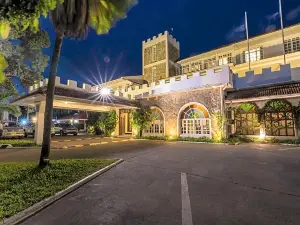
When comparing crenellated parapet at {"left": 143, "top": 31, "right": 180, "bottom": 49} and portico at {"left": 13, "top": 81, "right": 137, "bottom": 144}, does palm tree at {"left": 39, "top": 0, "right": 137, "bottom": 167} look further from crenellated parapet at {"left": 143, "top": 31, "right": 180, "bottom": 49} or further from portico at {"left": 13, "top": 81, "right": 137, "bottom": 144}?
crenellated parapet at {"left": 143, "top": 31, "right": 180, "bottom": 49}

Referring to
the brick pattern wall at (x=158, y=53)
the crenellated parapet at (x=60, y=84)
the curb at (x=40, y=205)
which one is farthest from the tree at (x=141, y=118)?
the curb at (x=40, y=205)

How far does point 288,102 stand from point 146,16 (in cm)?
9821

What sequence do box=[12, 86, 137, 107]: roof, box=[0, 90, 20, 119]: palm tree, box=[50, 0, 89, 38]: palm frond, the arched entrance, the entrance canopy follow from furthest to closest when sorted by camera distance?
the arched entrance → box=[0, 90, 20, 119]: palm tree → the entrance canopy → box=[12, 86, 137, 107]: roof → box=[50, 0, 89, 38]: palm frond

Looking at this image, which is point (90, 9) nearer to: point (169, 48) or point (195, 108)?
point (195, 108)

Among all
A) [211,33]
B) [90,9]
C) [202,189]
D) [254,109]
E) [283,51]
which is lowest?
[202,189]

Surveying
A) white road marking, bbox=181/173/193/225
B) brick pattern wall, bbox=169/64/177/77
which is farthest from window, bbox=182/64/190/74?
white road marking, bbox=181/173/193/225

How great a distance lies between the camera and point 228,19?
69.1 metres

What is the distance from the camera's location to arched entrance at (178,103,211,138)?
585 inches

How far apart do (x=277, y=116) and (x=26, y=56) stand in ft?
73.5

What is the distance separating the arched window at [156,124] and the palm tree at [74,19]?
38.8 feet

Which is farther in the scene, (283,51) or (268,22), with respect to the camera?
(268,22)

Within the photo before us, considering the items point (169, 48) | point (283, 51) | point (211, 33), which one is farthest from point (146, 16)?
point (283, 51)

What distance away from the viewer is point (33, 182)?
174 inches

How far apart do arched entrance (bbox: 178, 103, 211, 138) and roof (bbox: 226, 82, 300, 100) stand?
2.70 m
